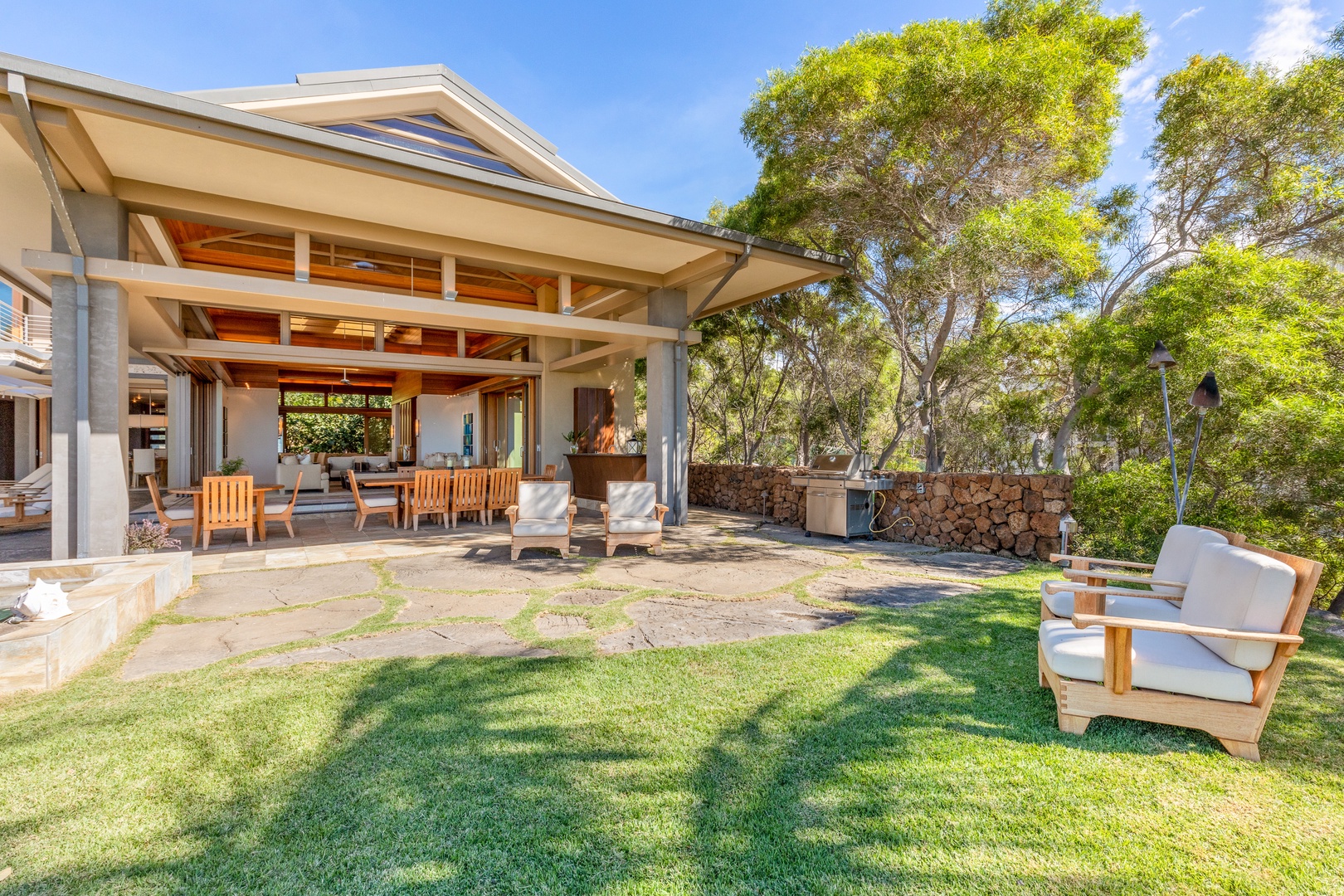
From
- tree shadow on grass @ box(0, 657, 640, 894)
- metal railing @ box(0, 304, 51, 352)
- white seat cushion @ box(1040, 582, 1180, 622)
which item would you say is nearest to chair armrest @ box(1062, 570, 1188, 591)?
white seat cushion @ box(1040, 582, 1180, 622)

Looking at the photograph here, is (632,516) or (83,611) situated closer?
(83,611)

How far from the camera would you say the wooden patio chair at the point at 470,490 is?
8219mm

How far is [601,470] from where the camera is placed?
10.7 meters

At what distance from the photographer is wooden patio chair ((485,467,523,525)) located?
852 cm

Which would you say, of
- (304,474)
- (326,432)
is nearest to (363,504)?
(304,474)

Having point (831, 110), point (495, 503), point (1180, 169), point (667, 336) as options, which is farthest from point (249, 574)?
point (1180, 169)

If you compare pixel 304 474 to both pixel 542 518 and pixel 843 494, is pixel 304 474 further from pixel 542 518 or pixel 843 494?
pixel 843 494

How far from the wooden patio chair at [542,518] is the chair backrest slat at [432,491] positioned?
7.40 feet

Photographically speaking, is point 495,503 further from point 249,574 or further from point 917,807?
point 917,807

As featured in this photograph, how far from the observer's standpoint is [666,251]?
7.46m

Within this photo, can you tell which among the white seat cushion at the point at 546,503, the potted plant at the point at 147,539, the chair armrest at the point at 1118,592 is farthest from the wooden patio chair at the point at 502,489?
the chair armrest at the point at 1118,592

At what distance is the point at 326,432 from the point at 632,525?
17954mm

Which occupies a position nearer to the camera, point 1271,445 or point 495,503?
point 1271,445

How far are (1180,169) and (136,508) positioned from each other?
52.1 ft
